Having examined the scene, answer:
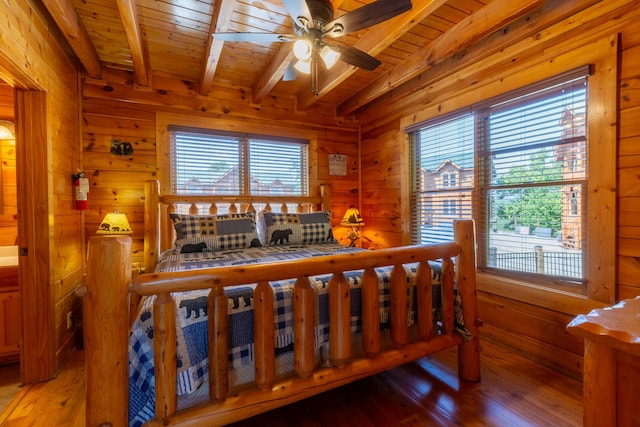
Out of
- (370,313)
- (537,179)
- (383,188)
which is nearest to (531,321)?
(537,179)

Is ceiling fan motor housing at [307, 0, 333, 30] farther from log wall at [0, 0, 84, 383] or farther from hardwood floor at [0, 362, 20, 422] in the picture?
hardwood floor at [0, 362, 20, 422]

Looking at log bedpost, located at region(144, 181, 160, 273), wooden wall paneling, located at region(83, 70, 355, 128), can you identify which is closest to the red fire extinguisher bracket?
log bedpost, located at region(144, 181, 160, 273)

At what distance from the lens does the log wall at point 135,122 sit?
106 inches

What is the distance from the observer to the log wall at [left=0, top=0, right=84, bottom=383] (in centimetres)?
171

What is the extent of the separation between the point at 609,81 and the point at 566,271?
3.85 feet

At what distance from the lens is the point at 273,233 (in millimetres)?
2826

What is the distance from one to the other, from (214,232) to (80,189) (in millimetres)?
1104

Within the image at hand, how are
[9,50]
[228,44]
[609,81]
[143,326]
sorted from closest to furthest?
[143,326], [9,50], [609,81], [228,44]

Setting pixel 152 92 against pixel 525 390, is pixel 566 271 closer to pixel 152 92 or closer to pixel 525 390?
pixel 525 390

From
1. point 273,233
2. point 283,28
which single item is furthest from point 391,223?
point 283,28

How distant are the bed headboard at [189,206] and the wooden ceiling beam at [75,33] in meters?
1.05

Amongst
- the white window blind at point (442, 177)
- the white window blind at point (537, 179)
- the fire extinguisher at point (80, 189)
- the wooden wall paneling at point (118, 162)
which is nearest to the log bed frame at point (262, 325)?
the white window blind at point (537, 179)

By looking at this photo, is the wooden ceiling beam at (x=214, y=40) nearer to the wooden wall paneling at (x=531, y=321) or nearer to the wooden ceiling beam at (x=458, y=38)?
the wooden ceiling beam at (x=458, y=38)

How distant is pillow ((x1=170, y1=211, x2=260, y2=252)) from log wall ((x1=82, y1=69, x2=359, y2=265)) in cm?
62
